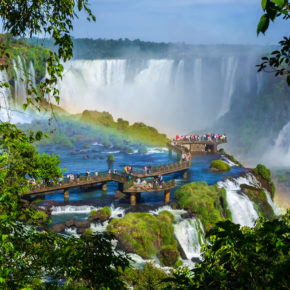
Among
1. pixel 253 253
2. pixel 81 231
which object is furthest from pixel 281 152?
pixel 253 253

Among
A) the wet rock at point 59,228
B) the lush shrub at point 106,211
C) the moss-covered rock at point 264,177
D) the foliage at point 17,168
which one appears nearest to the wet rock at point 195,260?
the lush shrub at point 106,211

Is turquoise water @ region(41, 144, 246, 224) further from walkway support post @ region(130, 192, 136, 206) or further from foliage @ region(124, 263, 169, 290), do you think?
foliage @ region(124, 263, 169, 290)

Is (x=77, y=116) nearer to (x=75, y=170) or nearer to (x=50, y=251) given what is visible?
(x=75, y=170)

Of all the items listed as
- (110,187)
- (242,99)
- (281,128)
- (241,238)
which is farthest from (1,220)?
(242,99)

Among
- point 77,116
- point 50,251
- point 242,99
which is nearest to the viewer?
point 50,251

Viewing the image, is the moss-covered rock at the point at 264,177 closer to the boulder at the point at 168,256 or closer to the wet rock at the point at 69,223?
the boulder at the point at 168,256

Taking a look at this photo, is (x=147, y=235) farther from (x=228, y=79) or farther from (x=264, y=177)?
(x=228, y=79)

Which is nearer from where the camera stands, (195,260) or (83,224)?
(195,260)

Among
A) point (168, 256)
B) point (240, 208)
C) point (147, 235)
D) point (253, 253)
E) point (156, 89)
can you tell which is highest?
point (253, 253)
